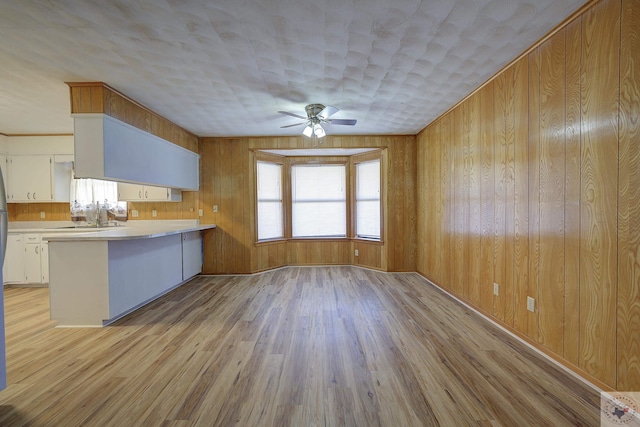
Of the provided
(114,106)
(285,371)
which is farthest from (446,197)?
(114,106)

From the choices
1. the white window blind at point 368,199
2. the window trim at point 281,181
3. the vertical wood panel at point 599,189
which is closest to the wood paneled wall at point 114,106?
the window trim at point 281,181

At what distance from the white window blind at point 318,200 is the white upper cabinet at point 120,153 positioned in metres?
2.34

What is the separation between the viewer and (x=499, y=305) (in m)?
2.78

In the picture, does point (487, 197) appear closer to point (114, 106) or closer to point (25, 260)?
point (114, 106)

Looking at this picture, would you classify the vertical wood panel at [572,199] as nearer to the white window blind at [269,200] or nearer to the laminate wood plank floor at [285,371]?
the laminate wood plank floor at [285,371]

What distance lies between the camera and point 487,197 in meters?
2.97

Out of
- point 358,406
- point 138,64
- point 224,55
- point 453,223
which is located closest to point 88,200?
point 138,64

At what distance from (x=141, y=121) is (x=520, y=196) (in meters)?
4.26

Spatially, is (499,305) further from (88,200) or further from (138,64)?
(88,200)

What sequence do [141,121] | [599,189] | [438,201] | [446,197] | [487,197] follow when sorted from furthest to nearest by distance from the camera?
[438,201]
[446,197]
[141,121]
[487,197]
[599,189]

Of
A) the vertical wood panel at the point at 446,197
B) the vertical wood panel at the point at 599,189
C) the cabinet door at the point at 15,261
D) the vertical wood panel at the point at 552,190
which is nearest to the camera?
the vertical wood panel at the point at 599,189

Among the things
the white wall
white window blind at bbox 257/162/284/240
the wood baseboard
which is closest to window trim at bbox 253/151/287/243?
white window blind at bbox 257/162/284/240

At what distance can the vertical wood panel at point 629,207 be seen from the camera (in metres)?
1.55

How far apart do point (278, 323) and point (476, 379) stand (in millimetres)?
1817
